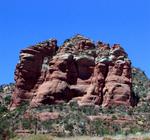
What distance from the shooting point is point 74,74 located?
102500mm

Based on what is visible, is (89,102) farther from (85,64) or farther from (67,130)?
(67,130)

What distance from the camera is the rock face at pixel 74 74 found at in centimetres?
9994

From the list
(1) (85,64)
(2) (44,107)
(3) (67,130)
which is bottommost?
(3) (67,130)

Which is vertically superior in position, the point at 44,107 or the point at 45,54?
the point at 45,54

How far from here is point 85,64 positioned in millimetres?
102125

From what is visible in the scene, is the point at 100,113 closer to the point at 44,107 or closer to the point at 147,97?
the point at 44,107

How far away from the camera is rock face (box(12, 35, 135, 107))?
9994cm

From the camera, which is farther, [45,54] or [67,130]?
[45,54]

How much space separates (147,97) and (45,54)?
2298 centimetres

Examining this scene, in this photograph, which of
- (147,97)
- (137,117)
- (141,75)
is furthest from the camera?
(141,75)

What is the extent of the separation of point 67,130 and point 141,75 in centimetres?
5136

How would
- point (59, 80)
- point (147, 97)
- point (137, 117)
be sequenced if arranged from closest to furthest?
1. point (137, 117)
2. point (59, 80)
3. point (147, 97)

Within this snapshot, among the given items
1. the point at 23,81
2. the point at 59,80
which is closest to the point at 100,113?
the point at 59,80

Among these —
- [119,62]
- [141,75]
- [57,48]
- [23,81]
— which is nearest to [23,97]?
[23,81]
